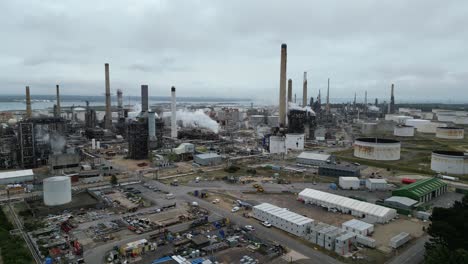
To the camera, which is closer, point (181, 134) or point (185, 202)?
point (185, 202)

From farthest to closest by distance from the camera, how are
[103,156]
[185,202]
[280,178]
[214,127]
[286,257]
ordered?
[214,127], [103,156], [280,178], [185,202], [286,257]

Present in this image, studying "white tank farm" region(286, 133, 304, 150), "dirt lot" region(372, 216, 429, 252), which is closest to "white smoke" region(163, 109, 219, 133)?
"white tank farm" region(286, 133, 304, 150)

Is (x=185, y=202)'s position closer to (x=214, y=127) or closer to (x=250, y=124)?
(x=214, y=127)

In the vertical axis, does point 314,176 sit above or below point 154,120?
below

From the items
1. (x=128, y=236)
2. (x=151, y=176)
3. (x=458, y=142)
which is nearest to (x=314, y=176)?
(x=151, y=176)

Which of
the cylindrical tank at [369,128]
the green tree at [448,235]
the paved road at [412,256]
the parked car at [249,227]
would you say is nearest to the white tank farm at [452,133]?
the cylindrical tank at [369,128]

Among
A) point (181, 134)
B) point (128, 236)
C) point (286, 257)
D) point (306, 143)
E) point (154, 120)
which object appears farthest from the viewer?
point (181, 134)

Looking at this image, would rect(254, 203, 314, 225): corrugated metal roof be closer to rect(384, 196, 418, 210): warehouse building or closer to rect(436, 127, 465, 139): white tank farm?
rect(384, 196, 418, 210): warehouse building

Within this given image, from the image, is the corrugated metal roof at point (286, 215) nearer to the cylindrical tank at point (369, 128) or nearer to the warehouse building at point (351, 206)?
the warehouse building at point (351, 206)
